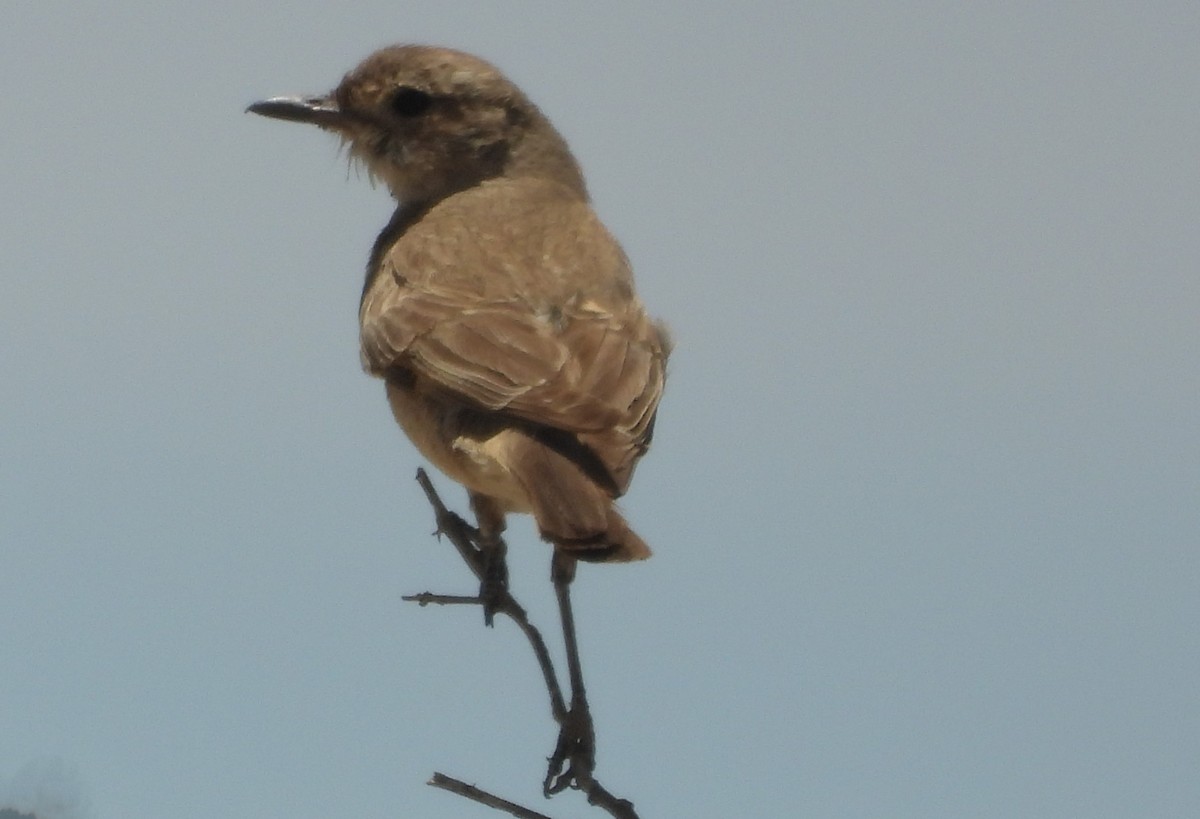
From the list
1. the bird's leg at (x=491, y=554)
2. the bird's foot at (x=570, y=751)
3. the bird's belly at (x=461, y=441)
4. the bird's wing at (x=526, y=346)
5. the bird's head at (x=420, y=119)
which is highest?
the bird's head at (x=420, y=119)

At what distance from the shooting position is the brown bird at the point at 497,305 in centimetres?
536

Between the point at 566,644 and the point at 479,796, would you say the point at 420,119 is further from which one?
the point at 479,796

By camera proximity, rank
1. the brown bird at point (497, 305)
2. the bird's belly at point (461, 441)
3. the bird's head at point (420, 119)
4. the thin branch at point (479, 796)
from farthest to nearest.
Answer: the bird's head at point (420, 119) → the bird's belly at point (461, 441) → the brown bird at point (497, 305) → the thin branch at point (479, 796)

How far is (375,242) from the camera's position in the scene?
7664 millimetres

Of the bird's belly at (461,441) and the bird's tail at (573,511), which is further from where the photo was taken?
the bird's belly at (461,441)

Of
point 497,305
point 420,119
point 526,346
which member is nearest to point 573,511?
point 526,346

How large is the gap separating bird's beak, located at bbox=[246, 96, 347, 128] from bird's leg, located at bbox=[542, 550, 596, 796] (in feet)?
8.73

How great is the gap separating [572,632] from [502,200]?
80.6 inches

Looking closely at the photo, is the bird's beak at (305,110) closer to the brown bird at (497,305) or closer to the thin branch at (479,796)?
the brown bird at (497,305)

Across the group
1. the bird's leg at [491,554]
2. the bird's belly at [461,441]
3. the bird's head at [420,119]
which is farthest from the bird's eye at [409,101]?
the bird's leg at [491,554]

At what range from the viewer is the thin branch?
398 centimetres

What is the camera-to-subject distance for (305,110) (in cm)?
796

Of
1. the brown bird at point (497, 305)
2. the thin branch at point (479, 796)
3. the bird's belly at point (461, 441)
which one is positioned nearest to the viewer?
the thin branch at point (479, 796)

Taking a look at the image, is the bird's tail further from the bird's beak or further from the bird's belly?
the bird's beak
